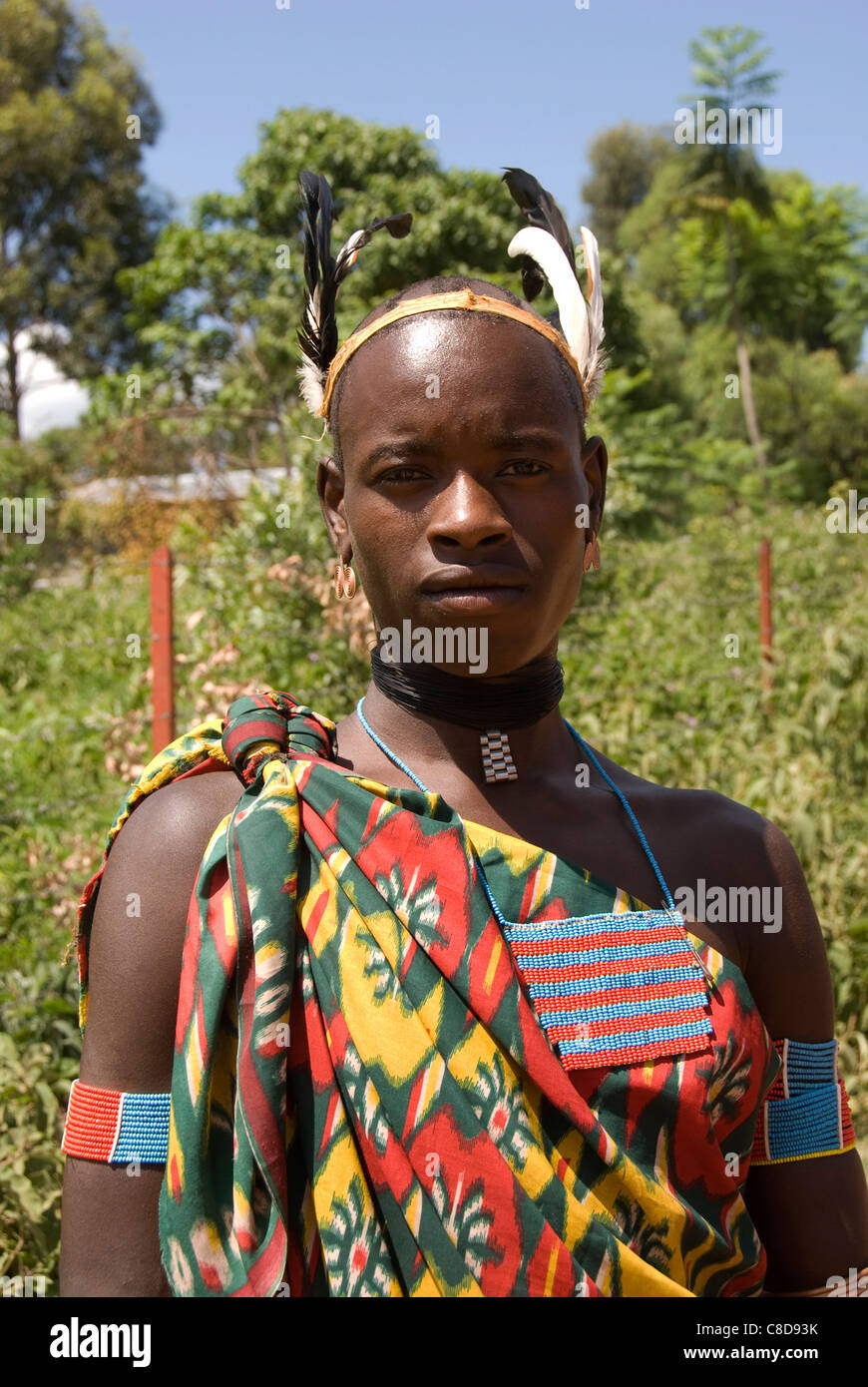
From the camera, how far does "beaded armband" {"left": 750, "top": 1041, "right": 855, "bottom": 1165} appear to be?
1440 mm

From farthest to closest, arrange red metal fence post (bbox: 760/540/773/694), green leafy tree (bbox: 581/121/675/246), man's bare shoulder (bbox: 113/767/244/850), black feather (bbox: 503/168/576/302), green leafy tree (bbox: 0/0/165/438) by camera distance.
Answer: green leafy tree (bbox: 581/121/675/246) < green leafy tree (bbox: 0/0/165/438) < red metal fence post (bbox: 760/540/773/694) < black feather (bbox: 503/168/576/302) < man's bare shoulder (bbox: 113/767/244/850)

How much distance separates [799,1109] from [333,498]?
926 millimetres

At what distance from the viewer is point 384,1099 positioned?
45.2 inches

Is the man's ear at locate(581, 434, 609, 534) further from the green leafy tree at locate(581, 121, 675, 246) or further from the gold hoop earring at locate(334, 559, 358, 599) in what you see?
the green leafy tree at locate(581, 121, 675, 246)

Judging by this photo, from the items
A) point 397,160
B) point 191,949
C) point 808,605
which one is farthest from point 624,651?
point 397,160

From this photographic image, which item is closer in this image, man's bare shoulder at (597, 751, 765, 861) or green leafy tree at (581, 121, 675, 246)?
man's bare shoulder at (597, 751, 765, 861)

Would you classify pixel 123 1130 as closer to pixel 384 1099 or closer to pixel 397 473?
pixel 384 1099

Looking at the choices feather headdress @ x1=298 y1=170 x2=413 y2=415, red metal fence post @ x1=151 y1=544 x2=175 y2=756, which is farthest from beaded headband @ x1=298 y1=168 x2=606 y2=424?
red metal fence post @ x1=151 y1=544 x2=175 y2=756

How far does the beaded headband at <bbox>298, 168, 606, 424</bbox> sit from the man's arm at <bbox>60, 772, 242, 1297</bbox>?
24.8 inches

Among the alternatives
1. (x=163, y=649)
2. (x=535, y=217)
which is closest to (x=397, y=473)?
(x=535, y=217)

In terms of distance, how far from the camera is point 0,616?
944 centimetres

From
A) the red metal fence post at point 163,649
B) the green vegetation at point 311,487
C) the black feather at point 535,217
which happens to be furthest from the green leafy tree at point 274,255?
the black feather at point 535,217

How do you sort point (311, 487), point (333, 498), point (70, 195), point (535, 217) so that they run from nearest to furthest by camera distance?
1. point (333, 498)
2. point (535, 217)
3. point (311, 487)
4. point (70, 195)

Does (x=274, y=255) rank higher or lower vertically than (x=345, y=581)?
higher
